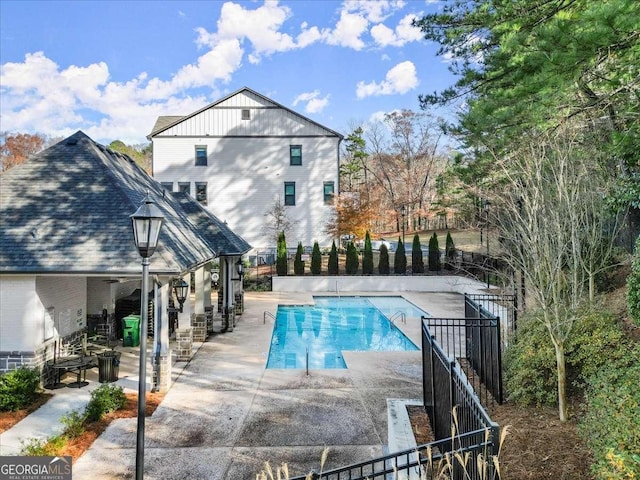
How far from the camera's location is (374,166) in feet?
145

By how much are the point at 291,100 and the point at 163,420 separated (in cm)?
2851

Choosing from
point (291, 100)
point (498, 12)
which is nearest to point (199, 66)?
point (291, 100)

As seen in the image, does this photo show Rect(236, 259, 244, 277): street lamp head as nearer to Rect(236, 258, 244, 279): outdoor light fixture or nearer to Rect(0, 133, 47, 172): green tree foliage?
Rect(236, 258, 244, 279): outdoor light fixture

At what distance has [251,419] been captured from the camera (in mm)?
6949

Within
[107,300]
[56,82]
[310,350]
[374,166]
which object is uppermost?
[56,82]

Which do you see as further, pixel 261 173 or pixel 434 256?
pixel 261 173

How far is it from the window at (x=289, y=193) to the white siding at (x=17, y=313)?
20.4m

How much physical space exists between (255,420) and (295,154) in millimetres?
22959

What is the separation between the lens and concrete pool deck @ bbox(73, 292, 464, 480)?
5.52m

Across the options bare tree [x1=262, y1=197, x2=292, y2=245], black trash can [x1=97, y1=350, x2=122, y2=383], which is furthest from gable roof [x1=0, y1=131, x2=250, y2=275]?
bare tree [x1=262, y1=197, x2=292, y2=245]

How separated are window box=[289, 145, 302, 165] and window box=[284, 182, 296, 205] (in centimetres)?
149

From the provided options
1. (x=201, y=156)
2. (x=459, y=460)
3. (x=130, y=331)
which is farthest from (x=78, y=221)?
(x=201, y=156)

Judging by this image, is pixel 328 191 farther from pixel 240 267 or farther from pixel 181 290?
pixel 181 290

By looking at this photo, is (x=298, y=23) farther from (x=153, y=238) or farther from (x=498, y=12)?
(x=153, y=238)
